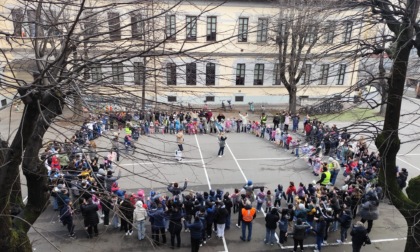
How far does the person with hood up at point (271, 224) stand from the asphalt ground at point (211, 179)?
0.70 feet

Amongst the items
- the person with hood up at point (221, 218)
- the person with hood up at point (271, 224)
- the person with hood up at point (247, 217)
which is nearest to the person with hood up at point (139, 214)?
the person with hood up at point (221, 218)

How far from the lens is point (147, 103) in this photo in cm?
491

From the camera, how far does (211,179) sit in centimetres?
1457

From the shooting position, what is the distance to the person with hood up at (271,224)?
31.5 ft

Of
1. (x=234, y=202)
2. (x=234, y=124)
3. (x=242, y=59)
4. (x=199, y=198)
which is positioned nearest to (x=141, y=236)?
(x=199, y=198)

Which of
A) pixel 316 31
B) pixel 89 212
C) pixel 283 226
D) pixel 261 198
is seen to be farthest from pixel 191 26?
pixel 261 198

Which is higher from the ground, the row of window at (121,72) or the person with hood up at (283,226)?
the row of window at (121,72)

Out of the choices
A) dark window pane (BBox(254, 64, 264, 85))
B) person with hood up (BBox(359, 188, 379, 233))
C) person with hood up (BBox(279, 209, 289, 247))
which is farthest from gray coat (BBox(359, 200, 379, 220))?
dark window pane (BBox(254, 64, 264, 85))

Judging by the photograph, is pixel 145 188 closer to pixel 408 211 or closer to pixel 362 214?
pixel 362 214

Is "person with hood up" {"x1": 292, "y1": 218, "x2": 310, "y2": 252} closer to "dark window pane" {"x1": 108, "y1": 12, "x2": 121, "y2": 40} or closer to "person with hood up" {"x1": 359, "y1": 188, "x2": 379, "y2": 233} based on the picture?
"person with hood up" {"x1": 359, "y1": 188, "x2": 379, "y2": 233}

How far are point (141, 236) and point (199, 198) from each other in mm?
2106

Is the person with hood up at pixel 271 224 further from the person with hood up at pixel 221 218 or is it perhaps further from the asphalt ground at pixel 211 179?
the person with hood up at pixel 221 218

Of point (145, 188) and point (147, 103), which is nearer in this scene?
point (147, 103)

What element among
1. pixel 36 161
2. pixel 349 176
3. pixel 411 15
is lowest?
pixel 349 176
